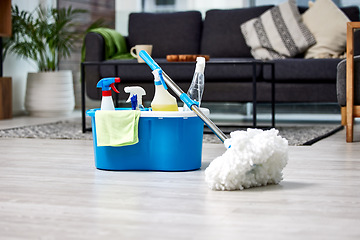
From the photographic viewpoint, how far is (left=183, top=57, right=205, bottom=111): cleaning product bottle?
2.16 metres

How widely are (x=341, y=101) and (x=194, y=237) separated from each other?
215 centimetres

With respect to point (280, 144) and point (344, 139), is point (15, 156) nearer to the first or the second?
point (280, 144)

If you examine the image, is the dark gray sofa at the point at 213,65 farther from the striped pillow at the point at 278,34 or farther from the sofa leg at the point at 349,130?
the sofa leg at the point at 349,130

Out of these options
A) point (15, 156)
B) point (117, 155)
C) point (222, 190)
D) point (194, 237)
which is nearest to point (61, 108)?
point (15, 156)

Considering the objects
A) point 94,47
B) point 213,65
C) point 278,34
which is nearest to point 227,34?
point 278,34

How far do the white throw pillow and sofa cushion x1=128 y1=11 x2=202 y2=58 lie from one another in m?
0.93

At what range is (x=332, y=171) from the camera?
210cm

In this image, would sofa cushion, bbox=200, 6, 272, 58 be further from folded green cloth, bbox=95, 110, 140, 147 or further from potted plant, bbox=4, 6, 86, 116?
folded green cloth, bbox=95, 110, 140, 147

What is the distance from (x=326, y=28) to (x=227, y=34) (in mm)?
816

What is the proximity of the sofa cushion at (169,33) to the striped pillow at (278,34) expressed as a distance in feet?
1.65

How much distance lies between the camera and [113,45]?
4672 millimetres

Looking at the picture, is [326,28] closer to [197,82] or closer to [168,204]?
[197,82]

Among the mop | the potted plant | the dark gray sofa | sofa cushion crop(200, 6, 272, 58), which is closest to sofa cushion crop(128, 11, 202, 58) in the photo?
the dark gray sofa

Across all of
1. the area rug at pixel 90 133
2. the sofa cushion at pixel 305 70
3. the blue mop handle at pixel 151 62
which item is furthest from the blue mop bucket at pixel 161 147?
the sofa cushion at pixel 305 70
